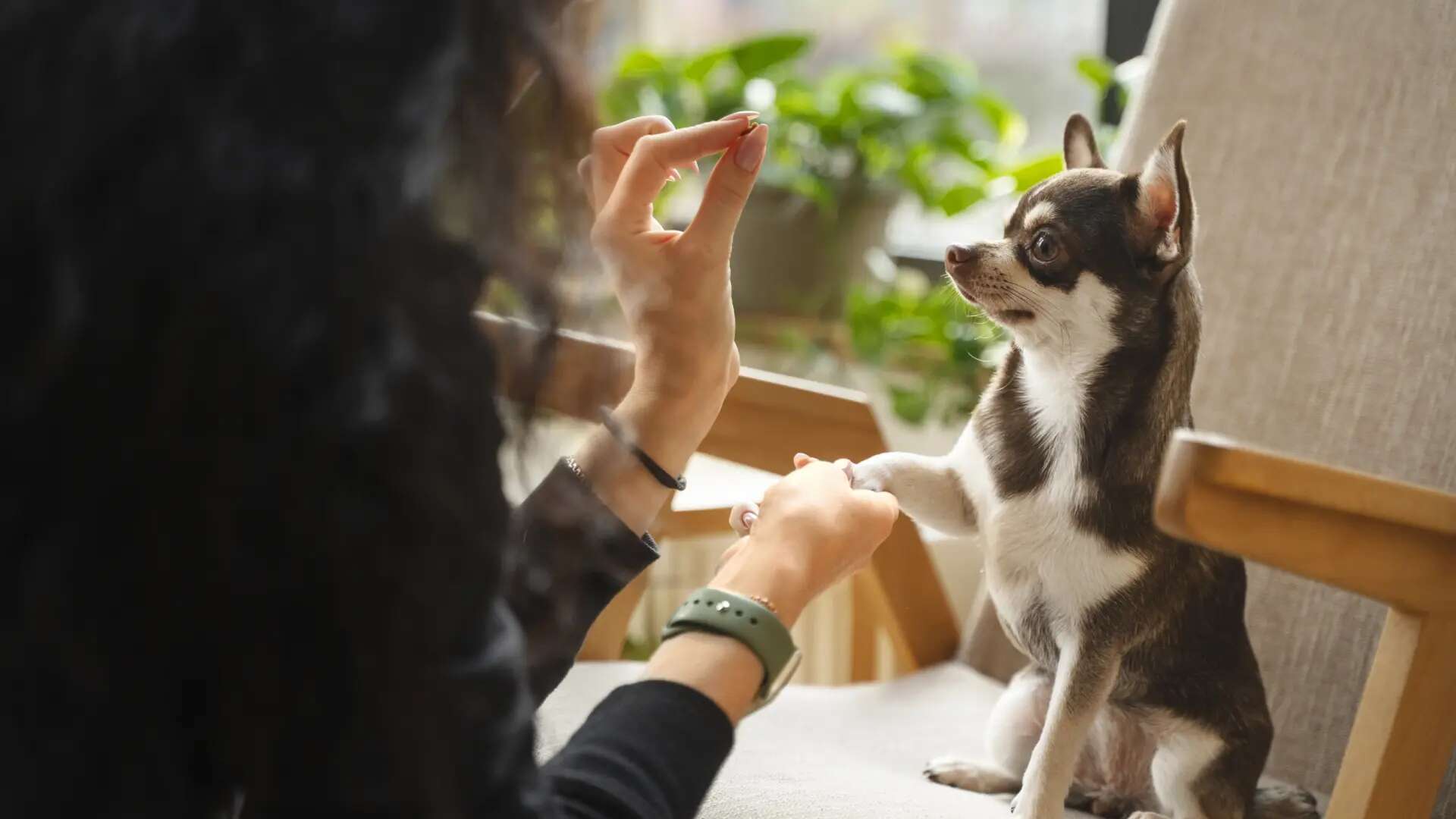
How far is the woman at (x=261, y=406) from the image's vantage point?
0.41 meters

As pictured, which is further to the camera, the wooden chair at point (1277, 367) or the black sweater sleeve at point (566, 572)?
the wooden chair at point (1277, 367)

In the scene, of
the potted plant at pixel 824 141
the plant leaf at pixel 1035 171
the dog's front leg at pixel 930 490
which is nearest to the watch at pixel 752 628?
the dog's front leg at pixel 930 490

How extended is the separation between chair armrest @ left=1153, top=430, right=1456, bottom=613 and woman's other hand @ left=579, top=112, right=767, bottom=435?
0.28 metres

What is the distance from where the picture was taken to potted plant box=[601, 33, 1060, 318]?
177 cm

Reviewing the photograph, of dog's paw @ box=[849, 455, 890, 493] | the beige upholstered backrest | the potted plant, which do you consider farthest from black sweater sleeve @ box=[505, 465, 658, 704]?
the potted plant

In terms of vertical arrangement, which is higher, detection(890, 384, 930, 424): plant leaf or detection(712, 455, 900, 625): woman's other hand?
detection(712, 455, 900, 625): woman's other hand

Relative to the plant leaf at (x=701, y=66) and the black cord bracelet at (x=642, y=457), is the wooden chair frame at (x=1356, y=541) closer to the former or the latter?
the black cord bracelet at (x=642, y=457)

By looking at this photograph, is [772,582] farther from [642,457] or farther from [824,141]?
[824,141]

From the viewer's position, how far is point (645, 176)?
0.76m

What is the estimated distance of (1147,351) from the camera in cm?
80

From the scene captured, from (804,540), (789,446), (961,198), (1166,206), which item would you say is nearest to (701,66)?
(961,198)

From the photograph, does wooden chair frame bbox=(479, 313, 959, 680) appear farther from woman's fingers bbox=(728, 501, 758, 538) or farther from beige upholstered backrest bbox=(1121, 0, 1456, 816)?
beige upholstered backrest bbox=(1121, 0, 1456, 816)

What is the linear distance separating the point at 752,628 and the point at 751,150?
0.88 ft

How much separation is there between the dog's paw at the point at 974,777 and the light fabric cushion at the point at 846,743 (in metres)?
0.01
